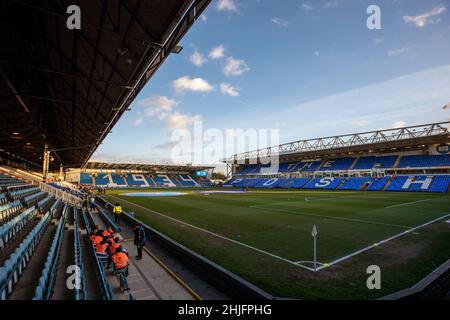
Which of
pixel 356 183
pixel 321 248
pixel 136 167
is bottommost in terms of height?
pixel 321 248

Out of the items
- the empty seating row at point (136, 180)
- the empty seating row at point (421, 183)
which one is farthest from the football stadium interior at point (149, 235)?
the empty seating row at point (136, 180)

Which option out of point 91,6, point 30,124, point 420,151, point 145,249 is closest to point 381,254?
point 145,249

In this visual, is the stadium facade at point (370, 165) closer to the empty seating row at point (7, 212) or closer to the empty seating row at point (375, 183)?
the empty seating row at point (375, 183)

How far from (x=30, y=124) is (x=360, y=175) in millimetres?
61151

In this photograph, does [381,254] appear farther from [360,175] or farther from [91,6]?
[360,175]

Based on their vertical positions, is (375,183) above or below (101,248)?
above

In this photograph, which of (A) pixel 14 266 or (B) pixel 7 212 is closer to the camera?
(A) pixel 14 266

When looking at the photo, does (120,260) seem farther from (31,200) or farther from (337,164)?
(337,164)

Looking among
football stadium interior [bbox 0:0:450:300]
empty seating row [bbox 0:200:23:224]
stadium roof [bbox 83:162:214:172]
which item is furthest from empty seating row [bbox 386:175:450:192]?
stadium roof [bbox 83:162:214:172]

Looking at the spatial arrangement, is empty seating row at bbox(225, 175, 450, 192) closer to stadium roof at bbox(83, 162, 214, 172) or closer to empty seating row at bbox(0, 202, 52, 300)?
stadium roof at bbox(83, 162, 214, 172)

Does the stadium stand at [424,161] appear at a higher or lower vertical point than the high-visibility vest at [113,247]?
higher

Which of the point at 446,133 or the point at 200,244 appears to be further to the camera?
the point at 446,133

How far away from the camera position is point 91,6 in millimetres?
7180

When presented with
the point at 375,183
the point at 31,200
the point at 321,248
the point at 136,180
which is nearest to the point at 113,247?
the point at 321,248
